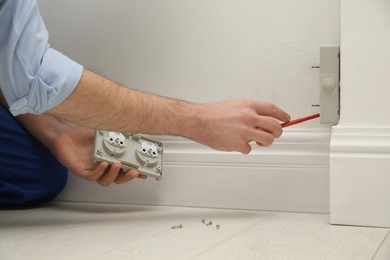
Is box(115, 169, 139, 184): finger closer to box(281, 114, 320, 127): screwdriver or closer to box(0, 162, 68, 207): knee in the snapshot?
box(0, 162, 68, 207): knee

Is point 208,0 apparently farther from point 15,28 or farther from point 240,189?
point 15,28

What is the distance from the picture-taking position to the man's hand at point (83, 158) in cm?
110

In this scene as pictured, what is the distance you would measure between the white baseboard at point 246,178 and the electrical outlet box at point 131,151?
8 centimetres

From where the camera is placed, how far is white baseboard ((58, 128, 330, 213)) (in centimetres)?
108

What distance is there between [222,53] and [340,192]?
38 cm

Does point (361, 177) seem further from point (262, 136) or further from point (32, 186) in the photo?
point (32, 186)

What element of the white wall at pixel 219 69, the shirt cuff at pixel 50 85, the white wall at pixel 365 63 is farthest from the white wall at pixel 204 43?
the shirt cuff at pixel 50 85

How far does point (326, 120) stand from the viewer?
104cm

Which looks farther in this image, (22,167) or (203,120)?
(22,167)

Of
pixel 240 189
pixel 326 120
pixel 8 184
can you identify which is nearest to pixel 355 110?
pixel 326 120

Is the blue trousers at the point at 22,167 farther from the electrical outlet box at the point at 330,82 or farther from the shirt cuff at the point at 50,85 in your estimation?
the electrical outlet box at the point at 330,82

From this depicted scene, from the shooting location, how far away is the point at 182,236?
87 centimetres

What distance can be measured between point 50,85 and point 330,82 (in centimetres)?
51

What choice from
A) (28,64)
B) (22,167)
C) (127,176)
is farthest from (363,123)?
(22,167)
